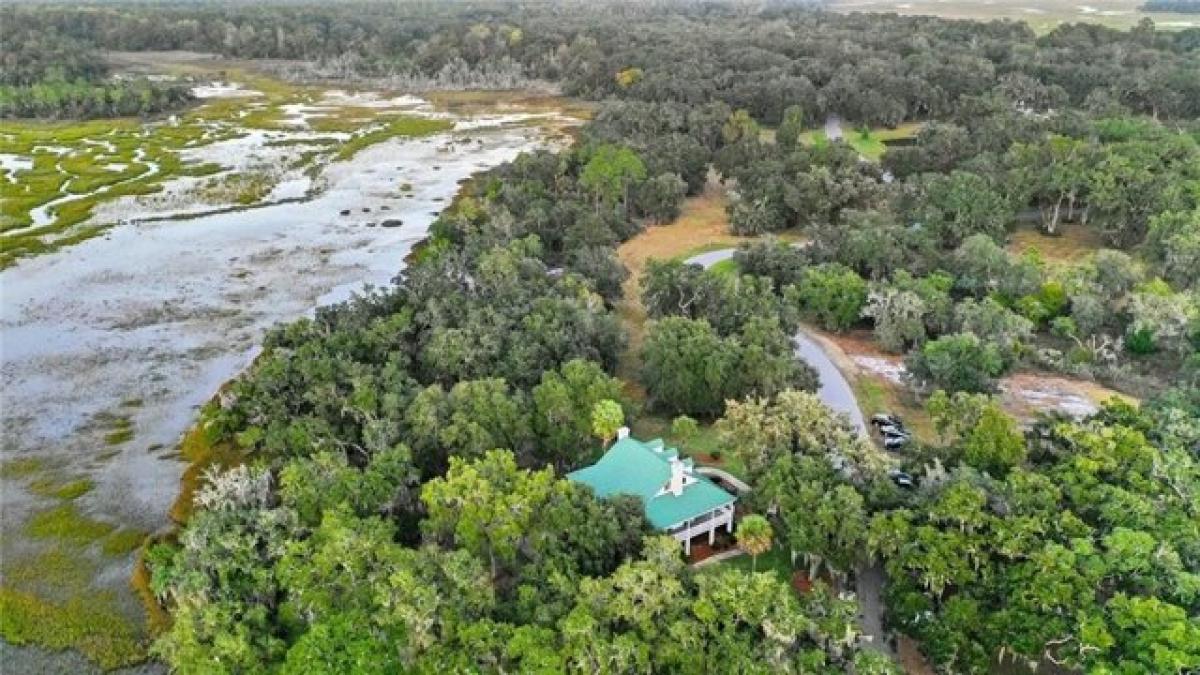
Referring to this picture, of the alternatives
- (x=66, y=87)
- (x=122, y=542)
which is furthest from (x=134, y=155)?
(x=122, y=542)

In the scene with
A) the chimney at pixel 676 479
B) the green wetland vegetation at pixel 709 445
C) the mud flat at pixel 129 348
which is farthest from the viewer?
the mud flat at pixel 129 348

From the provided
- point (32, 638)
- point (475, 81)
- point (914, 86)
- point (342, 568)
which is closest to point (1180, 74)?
point (914, 86)

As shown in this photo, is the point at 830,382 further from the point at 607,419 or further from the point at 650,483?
the point at 650,483

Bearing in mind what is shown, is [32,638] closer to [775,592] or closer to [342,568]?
[342,568]

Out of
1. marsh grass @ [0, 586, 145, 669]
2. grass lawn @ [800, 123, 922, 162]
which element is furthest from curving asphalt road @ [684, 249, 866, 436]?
grass lawn @ [800, 123, 922, 162]

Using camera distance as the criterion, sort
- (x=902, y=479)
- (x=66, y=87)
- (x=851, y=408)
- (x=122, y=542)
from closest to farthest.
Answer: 1. (x=122, y=542)
2. (x=902, y=479)
3. (x=851, y=408)
4. (x=66, y=87)

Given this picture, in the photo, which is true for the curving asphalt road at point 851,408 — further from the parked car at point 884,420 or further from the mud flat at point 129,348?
the mud flat at point 129,348

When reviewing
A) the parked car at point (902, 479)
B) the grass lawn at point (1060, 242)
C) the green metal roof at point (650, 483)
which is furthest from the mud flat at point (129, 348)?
the grass lawn at point (1060, 242)
